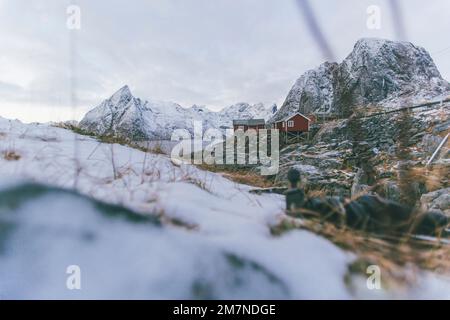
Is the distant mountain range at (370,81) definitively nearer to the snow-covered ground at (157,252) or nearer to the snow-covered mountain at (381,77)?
the snow-covered mountain at (381,77)

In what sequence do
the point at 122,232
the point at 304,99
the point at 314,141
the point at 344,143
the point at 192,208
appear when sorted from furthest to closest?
the point at 304,99, the point at 314,141, the point at 344,143, the point at 192,208, the point at 122,232

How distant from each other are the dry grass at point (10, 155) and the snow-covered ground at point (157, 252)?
0.32 meters

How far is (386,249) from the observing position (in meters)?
0.90

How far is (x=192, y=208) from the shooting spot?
1.03 metres

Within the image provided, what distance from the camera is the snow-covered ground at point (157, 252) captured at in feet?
2.66

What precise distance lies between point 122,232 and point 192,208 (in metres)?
0.26

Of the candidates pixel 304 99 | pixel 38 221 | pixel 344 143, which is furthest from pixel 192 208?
pixel 304 99

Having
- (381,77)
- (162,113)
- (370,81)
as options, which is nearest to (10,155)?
(370,81)

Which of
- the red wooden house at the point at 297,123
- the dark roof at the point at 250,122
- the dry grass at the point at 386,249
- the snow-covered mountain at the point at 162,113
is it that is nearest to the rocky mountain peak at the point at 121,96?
the snow-covered mountain at the point at 162,113

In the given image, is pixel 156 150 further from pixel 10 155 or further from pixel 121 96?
pixel 121 96

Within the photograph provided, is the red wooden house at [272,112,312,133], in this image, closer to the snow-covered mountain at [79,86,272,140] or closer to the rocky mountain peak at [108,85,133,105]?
the snow-covered mountain at [79,86,272,140]

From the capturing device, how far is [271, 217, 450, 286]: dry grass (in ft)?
2.76

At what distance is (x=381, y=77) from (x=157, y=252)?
34501mm
